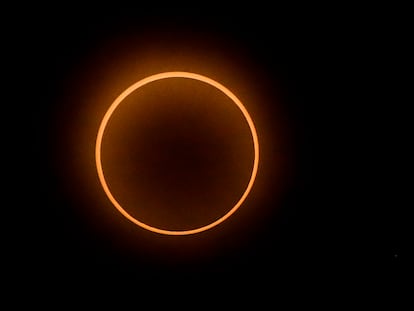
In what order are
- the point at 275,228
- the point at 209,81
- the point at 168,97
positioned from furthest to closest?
the point at 275,228 → the point at 168,97 → the point at 209,81

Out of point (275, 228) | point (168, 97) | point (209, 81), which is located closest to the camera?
point (209, 81)

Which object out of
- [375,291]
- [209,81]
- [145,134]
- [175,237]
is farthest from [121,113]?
[375,291]

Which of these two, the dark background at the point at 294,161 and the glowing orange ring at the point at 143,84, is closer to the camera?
the glowing orange ring at the point at 143,84

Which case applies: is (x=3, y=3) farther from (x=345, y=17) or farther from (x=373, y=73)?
(x=373, y=73)

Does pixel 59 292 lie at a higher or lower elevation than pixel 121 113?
lower

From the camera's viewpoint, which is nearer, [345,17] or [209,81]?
[209,81]

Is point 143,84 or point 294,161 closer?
point 143,84

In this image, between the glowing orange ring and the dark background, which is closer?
the glowing orange ring

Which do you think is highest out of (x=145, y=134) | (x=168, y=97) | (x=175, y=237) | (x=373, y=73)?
(x=373, y=73)
